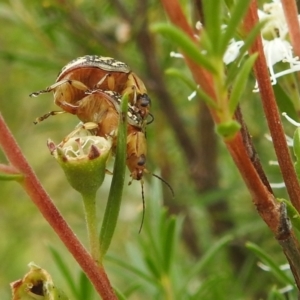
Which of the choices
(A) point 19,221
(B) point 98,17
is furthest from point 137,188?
(B) point 98,17

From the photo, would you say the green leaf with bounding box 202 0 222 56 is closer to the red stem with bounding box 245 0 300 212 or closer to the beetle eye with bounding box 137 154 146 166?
the red stem with bounding box 245 0 300 212

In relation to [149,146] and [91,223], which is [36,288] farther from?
[149,146]

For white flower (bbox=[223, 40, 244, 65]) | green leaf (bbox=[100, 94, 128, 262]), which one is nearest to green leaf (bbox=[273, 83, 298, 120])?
white flower (bbox=[223, 40, 244, 65])

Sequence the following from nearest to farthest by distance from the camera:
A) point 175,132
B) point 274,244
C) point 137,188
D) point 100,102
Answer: point 100,102 → point 274,244 → point 175,132 → point 137,188

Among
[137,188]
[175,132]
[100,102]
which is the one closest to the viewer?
[100,102]

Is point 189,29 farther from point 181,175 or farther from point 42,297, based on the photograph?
point 181,175

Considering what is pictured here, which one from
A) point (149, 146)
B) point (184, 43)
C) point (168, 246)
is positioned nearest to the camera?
point (184, 43)

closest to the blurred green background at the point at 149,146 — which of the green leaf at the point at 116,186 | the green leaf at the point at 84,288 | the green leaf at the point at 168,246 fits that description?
the green leaf at the point at 168,246

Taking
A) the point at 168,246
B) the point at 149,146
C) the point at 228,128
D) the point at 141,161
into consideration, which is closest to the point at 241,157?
the point at 228,128

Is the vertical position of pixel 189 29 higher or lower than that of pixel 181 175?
higher
